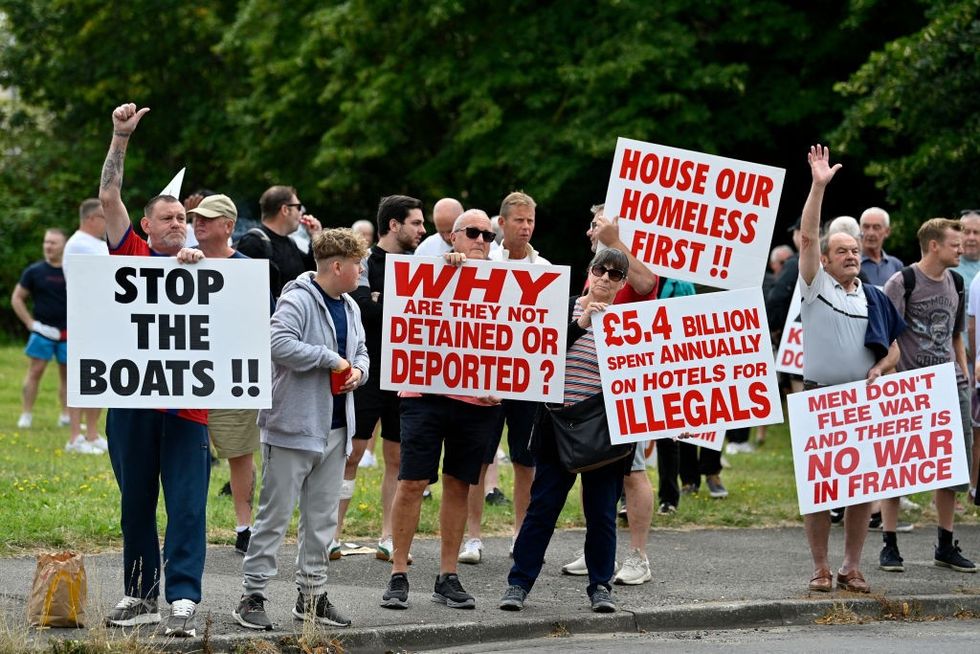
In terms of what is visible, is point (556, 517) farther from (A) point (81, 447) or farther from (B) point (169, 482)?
(A) point (81, 447)

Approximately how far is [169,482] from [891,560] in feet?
16.0

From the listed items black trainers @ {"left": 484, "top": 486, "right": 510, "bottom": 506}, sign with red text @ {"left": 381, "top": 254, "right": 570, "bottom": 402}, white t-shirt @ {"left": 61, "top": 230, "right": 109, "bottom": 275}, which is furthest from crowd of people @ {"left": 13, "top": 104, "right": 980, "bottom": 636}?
white t-shirt @ {"left": 61, "top": 230, "right": 109, "bottom": 275}

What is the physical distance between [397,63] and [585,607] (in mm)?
18667

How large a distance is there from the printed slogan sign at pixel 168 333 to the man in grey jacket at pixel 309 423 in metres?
0.20

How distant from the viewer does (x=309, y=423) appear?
716 centimetres

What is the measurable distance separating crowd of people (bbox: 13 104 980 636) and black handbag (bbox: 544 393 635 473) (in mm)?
85

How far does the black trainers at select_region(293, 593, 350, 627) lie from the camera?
7.23m

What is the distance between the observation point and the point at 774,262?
1708 centimetres

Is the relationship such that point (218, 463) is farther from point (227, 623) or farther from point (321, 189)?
point (321, 189)

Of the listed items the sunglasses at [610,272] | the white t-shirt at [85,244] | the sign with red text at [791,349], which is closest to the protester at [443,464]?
the sunglasses at [610,272]

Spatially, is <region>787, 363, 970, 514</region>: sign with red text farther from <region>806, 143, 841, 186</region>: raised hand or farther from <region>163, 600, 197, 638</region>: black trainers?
<region>163, 600, 197, 638</region>: black trainers

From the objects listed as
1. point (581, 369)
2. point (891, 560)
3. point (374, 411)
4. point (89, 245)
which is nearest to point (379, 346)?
point (374, 411)

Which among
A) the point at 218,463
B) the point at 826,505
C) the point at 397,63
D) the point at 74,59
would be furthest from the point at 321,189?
the point at 826,505

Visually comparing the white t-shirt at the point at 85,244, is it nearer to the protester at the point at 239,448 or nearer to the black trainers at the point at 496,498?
the black trainers at the point at 496,498
